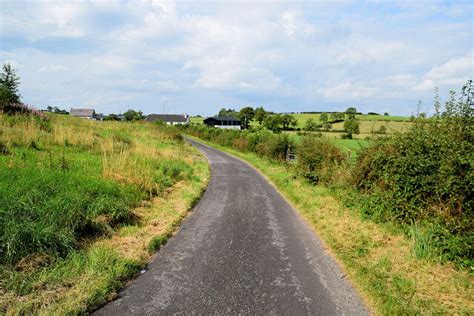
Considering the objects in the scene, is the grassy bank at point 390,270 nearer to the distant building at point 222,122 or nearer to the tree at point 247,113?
the distant building at point 222,122

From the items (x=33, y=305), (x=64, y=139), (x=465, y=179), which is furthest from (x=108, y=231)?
(x=64, y=139)

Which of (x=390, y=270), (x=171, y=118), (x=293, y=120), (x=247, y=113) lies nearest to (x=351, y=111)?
(x=293, y=120)

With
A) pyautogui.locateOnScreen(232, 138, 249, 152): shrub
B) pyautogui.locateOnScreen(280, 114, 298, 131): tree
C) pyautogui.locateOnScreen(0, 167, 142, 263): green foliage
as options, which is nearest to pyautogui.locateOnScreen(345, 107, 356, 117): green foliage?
pyautogui.locateOnScreen(280, 114, 298, 131): tree

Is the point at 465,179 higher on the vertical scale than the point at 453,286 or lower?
higher

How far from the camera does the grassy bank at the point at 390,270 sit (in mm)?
4609

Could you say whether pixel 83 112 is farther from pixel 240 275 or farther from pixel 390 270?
pixel 390 270

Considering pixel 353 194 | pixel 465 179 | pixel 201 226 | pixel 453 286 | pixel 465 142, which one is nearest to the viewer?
pixel 453 286

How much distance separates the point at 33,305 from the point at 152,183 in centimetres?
711

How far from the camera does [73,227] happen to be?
5.93 meters

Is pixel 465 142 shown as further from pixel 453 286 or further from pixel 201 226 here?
pixel 201 226

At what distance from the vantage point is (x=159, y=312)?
419 cm

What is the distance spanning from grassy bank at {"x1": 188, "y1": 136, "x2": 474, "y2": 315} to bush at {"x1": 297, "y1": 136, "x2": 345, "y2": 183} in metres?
4.85

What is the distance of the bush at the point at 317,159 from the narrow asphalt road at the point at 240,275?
5.86 metres

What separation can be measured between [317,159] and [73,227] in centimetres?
1230
